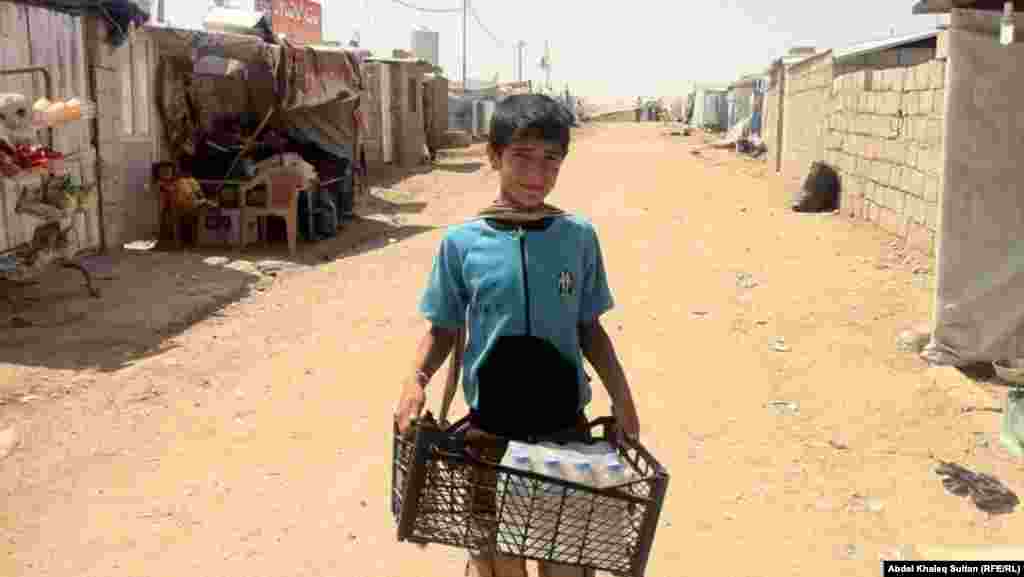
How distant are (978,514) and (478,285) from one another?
9.20 ft

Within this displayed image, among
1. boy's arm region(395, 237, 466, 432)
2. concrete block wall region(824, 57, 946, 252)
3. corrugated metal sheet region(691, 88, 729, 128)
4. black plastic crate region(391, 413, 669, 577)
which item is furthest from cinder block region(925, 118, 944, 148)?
corrugated metal sheet region(691, 88, 729, 128)

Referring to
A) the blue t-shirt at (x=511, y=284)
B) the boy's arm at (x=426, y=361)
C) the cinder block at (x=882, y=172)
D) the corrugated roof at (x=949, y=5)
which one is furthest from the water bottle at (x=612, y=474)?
the cinder block at (x=882, y=172)

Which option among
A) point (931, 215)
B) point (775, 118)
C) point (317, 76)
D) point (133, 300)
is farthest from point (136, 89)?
point (775, 118)

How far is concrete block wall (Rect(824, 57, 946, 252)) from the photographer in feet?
32.5

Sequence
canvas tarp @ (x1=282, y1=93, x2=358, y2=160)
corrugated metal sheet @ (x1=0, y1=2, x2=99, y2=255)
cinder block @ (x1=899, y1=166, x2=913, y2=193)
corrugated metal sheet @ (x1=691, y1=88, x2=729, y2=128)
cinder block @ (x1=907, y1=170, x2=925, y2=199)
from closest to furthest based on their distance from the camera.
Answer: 1. corrugated metal sheet @ (x1=0, y1=2, x2=99, y2=255)
2. cinder block @ (x1=907, y1=170, x2=925, y2=199)
3. cinder block @ (x1=899, y1=166, x2=913, y2=193)
4. canvas tarp @ (x1=282, y1=93, x2=358, y2=160)
5. corrugated metal sheet @ (x1=691, y1=88, x2=729, y2=128)

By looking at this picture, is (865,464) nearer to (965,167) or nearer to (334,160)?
(965,167)

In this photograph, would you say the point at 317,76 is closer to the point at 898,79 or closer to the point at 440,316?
→ the point at 898,79

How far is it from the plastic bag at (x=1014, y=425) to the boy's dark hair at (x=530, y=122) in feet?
11.2

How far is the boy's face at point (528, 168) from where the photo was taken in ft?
7.56

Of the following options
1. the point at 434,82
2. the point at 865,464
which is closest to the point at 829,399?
the point at 865,464

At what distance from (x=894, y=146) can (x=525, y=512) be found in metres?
10.4

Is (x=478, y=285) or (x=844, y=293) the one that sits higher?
(x=478, y=285)

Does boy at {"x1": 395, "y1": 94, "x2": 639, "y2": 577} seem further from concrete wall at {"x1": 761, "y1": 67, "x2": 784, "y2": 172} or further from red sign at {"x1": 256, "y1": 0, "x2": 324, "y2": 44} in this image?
red sign at {"x1": 256, "y1": 0, "x2": 324, "y2": 44}

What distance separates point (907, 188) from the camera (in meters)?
10.8
